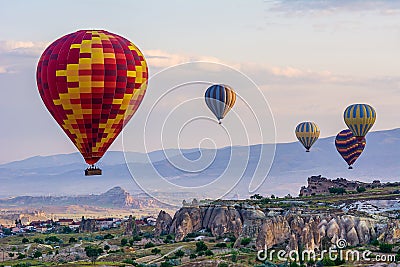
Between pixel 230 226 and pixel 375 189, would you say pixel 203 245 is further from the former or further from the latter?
pixel 375 189

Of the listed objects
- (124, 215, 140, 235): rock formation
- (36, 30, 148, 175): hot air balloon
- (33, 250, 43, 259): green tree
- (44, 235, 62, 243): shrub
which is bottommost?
(33, 250, 43, 259): green tree

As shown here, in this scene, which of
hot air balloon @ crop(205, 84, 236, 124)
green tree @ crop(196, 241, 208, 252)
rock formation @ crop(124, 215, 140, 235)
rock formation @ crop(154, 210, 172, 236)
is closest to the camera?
green tree @ crop(196, 241, 208, 252)

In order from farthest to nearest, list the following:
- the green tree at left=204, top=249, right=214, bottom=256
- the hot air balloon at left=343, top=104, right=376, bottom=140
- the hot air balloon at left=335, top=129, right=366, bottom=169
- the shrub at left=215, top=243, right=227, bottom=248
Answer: the hot air balloon at left=335, top=129, right=366, bottom=169 < the hot air balloon at left=343, top=104, right=376, bottom=140 < the shrub at left=215, top=243, right=227, bottom=248 < the green tree at left=204, top=249, right=214, bottom=256

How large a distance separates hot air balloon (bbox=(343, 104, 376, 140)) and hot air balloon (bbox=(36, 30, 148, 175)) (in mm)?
78569

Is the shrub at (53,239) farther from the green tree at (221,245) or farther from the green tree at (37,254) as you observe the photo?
the green tree at (221,245)

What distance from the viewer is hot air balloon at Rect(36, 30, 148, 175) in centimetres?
8631

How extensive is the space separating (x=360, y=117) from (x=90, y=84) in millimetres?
83965

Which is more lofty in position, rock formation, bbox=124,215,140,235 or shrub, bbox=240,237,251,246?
rock formation, bbox=124,215,140,235

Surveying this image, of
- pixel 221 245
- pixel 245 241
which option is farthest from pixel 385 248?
pixel 221 245

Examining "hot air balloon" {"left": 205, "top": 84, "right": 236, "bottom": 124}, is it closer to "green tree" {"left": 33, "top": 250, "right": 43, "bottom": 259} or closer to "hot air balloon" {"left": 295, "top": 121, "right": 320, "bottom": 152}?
"green tree" {"left": 33, "top": 250, "right": 43, "bottom": 259}

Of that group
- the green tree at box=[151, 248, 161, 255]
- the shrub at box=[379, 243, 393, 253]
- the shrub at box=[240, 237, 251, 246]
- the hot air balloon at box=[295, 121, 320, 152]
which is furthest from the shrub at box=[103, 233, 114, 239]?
the hot air balloon at box=[295, 121, 320, 152]

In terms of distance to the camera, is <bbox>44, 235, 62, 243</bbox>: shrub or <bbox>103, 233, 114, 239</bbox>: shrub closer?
<bbox>103, 233, 114, 239</bbox>: shrub

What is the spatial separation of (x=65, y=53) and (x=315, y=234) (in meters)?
31.7

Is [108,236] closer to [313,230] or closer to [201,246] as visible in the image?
[201,246]
